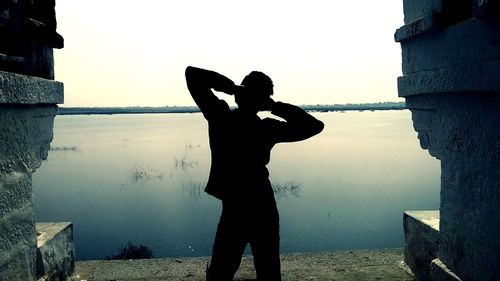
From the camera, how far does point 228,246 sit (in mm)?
2752

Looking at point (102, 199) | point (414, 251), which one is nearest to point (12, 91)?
point (414, 251)

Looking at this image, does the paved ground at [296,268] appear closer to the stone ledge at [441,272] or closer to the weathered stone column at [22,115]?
the stone ledge at [441,272]

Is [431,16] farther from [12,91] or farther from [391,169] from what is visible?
[391,169]

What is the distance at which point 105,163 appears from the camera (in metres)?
26.2

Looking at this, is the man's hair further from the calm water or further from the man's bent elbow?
the calm water

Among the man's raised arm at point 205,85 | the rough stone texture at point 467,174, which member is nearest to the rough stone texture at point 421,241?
the rough stone texture at point 467,174

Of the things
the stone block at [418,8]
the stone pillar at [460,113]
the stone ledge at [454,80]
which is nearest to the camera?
the stone ledge at [454,80]

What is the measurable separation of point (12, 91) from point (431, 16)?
339 cm

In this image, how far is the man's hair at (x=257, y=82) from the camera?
2.66 metres

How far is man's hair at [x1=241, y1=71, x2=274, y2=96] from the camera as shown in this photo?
8.73 ft

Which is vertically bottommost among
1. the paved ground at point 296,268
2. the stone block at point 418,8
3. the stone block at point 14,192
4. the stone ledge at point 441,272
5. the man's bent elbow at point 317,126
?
the paved ground at point 296,268

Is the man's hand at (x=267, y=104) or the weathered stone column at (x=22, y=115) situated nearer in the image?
the man's hand at (x=267, y=104)

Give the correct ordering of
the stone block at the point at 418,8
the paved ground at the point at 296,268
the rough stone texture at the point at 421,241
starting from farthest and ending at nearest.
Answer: the paved ground at the point at 296,268 → the rough stone texture at the point at 421,241 → the stone block at the point at 418,8

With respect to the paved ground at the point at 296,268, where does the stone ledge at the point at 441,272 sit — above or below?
above
